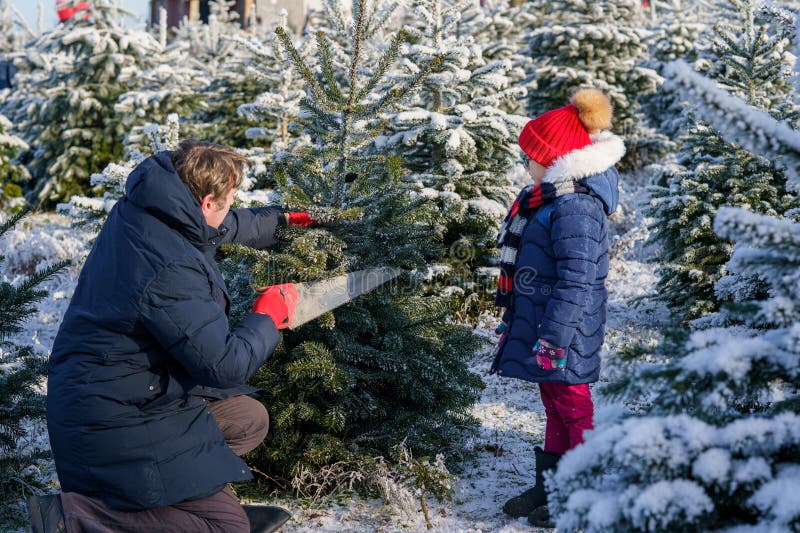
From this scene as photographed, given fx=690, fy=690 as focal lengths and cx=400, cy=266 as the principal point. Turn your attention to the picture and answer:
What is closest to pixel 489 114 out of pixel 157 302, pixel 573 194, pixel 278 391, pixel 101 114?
pixel 573 194

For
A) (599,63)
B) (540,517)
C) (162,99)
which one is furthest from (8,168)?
(540,517)

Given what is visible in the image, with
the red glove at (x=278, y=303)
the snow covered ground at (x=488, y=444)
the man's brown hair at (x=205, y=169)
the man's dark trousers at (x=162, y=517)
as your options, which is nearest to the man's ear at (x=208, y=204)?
the man's brown hair at (x=205, y=169)

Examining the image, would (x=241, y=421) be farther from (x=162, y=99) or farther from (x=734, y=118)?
(x=162, y=99)

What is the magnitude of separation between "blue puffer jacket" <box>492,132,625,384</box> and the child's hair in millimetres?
85

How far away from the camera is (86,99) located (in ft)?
36.0

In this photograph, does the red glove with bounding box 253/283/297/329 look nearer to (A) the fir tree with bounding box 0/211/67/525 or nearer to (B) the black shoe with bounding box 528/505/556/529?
(A) the fir tree with bounding box 0/211/67/525

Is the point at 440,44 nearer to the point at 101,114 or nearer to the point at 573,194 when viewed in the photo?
the point at 573,194

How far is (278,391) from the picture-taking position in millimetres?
3461

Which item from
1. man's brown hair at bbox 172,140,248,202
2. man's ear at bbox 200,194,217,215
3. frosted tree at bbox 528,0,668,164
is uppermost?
frosted tree at bbox 528,0,668,164

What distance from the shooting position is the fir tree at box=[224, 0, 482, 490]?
11.2 feet

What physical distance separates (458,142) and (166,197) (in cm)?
371

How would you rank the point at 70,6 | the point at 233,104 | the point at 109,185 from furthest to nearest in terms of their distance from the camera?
the point at 70,6, the point at 233,104, the point at 109,185

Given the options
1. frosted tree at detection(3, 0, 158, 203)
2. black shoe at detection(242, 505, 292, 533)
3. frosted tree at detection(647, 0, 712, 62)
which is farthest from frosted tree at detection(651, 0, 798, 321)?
frosted tree at detection(3, 0, 158, 203)

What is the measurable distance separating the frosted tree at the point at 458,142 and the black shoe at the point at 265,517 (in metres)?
3.36
